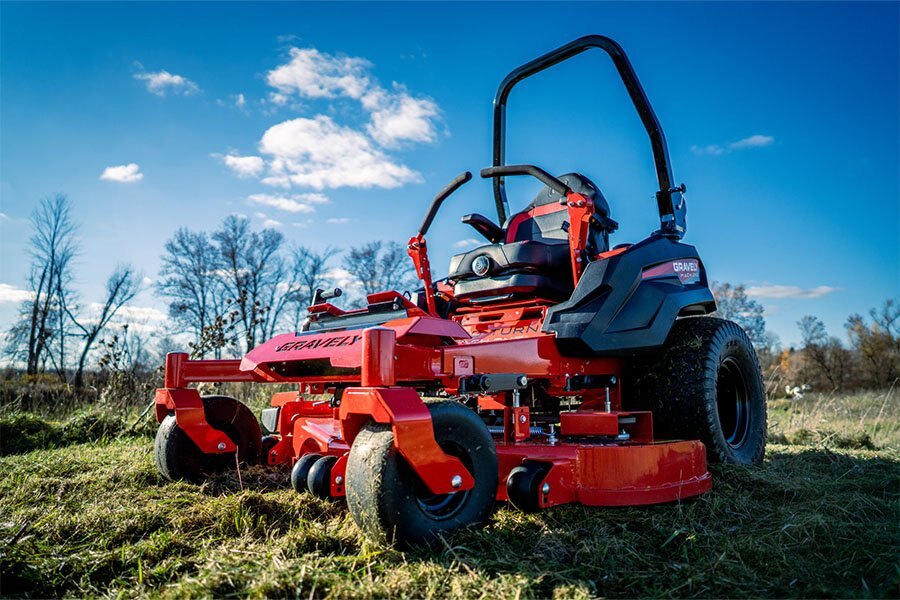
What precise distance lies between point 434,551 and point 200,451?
2080mm

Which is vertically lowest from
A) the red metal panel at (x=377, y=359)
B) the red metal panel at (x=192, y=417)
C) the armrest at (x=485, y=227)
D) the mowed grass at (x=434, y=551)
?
the mowed grass at (x=434, y=551)

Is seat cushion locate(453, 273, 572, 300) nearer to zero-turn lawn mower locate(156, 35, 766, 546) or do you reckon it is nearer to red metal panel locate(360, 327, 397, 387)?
zero-turn lawn mower locate(156, 35, 766, 546)

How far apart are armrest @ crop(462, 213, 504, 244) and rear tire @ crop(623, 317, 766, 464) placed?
152 centimetres

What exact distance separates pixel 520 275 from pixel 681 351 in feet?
3.75

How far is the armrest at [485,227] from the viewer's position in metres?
4.86

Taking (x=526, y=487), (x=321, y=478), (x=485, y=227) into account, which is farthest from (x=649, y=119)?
(x=321, y=478)

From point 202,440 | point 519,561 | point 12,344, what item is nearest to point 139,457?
point 202,440

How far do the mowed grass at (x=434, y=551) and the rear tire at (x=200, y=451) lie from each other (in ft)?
0.43

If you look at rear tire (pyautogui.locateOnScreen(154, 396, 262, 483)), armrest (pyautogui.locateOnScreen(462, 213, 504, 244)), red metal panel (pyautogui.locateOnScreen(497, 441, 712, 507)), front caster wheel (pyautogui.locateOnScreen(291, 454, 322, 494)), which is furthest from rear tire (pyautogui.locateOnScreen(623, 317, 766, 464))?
rear tire (pyautogui.locateOnScreen(154, 396, 262, 483))

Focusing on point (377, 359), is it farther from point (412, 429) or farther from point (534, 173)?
point (534, 173)

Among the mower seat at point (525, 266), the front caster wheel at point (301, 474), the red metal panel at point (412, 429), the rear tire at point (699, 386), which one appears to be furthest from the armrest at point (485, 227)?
the red metal panel at point (412, 429)

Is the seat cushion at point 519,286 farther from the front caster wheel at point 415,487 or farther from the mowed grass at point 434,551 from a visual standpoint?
the front caster wheel at point 415,487

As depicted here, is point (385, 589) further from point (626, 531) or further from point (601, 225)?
point (601, 225)

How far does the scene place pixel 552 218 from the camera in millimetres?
4801
